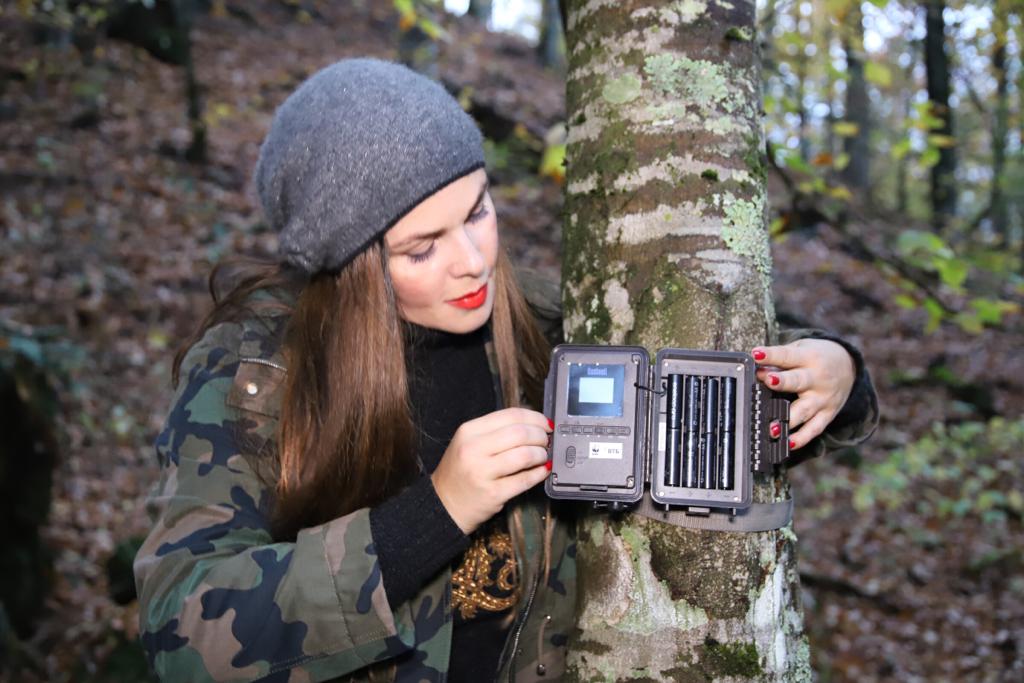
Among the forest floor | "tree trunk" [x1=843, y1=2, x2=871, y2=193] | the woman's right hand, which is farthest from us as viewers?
"tree trunk" [x1=843, y1=2, x2=871, y2=193]

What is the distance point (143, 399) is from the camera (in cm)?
615

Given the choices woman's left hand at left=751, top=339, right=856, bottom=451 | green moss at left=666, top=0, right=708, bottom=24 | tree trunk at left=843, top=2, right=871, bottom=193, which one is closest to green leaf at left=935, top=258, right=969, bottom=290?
woman's left hand at left=751, top=339, right=856, bottom=451

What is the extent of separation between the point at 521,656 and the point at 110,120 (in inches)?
390

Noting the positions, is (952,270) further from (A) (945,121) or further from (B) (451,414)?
(A) (945,121)

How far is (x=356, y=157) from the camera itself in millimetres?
1700

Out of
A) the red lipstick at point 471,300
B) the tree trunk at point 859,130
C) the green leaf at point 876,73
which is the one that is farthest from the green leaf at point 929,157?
the tree trunk at point 859,130

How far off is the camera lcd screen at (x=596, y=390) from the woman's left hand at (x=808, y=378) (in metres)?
0.25

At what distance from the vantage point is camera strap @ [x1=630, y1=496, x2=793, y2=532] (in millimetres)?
1467

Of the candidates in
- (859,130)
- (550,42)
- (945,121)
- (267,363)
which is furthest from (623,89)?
(550,42)

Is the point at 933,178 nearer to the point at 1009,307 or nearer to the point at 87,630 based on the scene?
the point at 1009,307

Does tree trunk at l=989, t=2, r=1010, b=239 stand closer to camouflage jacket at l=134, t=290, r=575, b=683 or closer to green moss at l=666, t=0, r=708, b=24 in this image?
green moss at l=666, t=0, r=708, b=24

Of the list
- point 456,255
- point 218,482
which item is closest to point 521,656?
point 218,482

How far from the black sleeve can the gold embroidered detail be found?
0.36m

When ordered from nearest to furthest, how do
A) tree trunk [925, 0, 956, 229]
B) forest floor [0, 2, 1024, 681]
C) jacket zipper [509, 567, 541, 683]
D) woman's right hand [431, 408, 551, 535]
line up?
woman's right hand [431, 408, 551, 535] → jacket zipper [509, 567, 541, 683] → forest floor [0, 2, 1024, 681] → tree trunk [925, 0, 956, 229]
